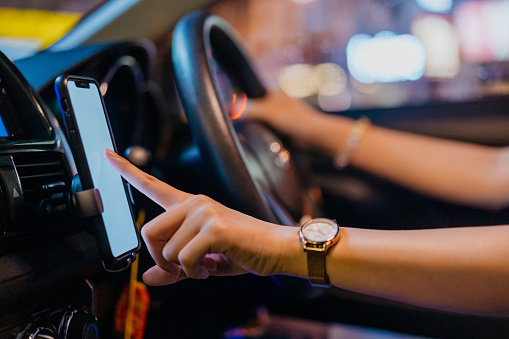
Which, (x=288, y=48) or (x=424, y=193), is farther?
(x=288, y=48)

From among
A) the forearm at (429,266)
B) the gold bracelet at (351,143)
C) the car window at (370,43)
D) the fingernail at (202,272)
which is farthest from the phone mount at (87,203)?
the car window at (370,43)

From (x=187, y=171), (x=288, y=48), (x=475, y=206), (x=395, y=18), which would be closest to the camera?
(x=187, y=171)

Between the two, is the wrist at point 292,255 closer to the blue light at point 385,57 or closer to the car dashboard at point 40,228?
the car dashboard at point 40,228

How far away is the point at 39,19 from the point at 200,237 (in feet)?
5.12

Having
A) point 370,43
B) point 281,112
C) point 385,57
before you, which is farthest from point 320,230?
point 370,43

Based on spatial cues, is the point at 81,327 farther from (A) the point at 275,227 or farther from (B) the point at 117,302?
(A) the point at 275,227

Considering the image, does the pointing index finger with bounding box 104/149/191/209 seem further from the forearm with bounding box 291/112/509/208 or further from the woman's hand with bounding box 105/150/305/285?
the forearm with bounding box 291/112/509/208

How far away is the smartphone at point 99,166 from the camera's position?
388mm

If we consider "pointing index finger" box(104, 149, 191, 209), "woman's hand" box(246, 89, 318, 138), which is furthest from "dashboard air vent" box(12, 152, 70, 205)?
"woman's hand" box(246, 89, 318, 138)

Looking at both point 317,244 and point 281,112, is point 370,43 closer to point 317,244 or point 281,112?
point 281,112

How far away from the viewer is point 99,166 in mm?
402

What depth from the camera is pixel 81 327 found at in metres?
0.44

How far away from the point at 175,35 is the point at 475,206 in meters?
0.74

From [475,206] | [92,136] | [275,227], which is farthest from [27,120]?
[475,206]
